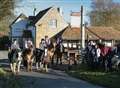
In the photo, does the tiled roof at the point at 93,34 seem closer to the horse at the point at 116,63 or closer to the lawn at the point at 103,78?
the horse at the point at 116,63

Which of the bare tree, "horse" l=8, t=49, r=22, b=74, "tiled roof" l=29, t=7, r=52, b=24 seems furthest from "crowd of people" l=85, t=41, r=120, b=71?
the bare tree

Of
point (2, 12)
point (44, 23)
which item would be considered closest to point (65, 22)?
point (44, 23)

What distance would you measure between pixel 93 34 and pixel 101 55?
5556 cm

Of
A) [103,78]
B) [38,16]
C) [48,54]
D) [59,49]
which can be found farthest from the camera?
[38,16]

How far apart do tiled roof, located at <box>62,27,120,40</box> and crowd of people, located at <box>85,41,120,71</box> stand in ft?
158

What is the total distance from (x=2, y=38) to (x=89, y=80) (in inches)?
3036

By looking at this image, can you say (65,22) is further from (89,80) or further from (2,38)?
(89,80)

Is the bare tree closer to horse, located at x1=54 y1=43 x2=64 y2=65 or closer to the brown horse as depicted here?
horse, located at x1=54 y1=43 x2=64 y2=65

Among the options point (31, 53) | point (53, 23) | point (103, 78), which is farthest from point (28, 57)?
point (53, 23)

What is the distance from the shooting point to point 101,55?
33688 millimetres

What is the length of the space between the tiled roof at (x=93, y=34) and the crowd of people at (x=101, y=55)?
48.1 m

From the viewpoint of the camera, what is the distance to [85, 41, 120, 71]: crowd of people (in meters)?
32.7

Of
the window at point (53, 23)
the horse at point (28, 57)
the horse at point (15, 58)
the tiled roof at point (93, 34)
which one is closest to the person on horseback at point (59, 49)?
the horse at point (28, 57)

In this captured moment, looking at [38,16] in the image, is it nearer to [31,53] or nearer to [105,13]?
[105,13]
